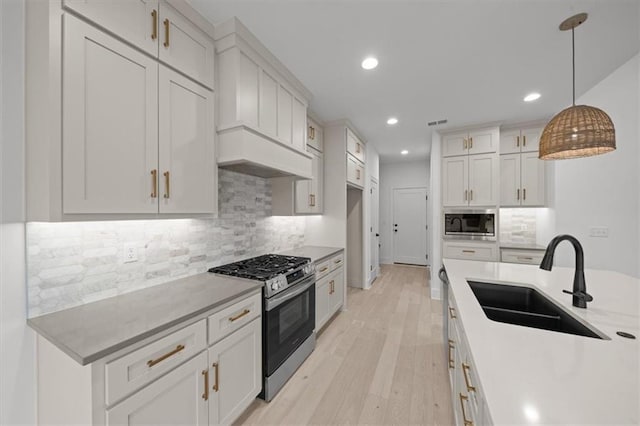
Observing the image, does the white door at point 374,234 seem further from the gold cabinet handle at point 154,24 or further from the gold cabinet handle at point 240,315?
the gold cabinet handle at point 154,24

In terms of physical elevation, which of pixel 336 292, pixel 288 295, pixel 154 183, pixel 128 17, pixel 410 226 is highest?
pixel 128 17

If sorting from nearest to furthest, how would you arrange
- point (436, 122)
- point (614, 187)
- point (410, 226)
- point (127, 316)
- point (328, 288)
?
point (127, 316), point (614, 187), point (328, 288), point (436, 122), point (410, 226)

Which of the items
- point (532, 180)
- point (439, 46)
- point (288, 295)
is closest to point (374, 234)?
point (532, 180)

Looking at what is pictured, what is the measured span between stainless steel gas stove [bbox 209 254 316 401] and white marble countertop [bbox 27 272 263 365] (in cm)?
20

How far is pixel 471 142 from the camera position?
12.4 feet

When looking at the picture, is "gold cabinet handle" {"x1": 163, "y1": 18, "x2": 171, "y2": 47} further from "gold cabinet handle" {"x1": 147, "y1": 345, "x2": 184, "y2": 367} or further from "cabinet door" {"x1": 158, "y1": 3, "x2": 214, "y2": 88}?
"gold cabinet handle" {"x1": 147, "y1": 345, "x2": 184, "y2": 367}

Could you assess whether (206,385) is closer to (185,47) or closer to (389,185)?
(185,47)

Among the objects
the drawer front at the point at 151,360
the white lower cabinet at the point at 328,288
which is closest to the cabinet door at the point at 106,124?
the drawer front at the point at 151,360

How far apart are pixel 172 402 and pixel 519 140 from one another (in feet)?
16.2

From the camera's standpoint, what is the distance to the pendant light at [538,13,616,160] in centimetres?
148

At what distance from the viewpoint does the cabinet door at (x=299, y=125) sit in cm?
250

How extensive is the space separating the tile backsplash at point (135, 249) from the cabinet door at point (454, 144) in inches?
120

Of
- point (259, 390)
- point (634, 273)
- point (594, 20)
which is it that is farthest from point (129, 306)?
point (634, 273)

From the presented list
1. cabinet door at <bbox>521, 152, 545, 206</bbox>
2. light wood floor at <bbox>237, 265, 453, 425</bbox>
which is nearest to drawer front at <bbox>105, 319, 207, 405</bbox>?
light wood floor at <bbox>237, 265, 453, 425</bbox>
